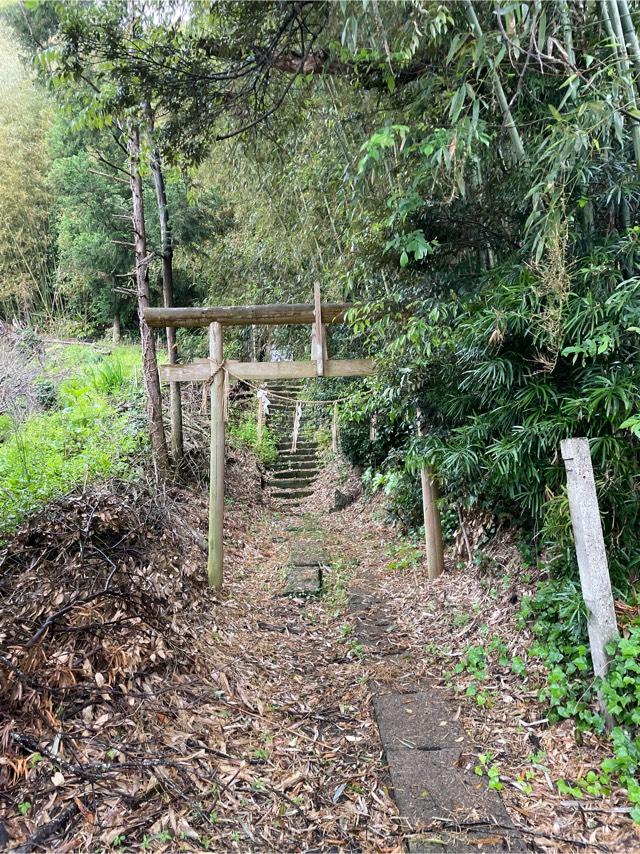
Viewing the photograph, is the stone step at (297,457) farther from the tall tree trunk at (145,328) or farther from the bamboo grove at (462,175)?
the bamboo grove at (462,175)

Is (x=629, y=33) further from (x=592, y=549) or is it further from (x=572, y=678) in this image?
(x=572, y=678)

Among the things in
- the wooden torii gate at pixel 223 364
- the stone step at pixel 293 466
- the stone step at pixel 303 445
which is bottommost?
the stone step at pixel 293 466

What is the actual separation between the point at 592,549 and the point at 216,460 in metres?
2.95

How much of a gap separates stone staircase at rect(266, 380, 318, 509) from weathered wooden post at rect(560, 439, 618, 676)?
238 inches

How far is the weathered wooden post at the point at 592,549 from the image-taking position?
2234mm

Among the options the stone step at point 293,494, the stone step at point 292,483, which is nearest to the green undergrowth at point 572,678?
the stone step at point 293,494

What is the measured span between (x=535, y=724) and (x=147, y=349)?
4304 mm

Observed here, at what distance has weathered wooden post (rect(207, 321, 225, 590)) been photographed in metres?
4.13

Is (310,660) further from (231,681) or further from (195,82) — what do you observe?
(195,82)

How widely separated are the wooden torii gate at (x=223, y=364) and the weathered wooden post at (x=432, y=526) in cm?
103

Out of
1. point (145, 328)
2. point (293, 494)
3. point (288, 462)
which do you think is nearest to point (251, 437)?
point (288, 462)

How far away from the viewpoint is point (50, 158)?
432 inches

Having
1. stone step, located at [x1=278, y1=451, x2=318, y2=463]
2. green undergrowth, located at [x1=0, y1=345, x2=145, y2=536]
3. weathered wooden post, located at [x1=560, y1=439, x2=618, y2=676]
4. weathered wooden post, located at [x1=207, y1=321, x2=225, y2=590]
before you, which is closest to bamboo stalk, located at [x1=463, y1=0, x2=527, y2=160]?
weathered wooden post, located at [x1=560, y1=439, x2=618, y2=676]

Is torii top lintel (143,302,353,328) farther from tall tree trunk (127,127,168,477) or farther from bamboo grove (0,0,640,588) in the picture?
bamboo grove (0,0,640,588)
